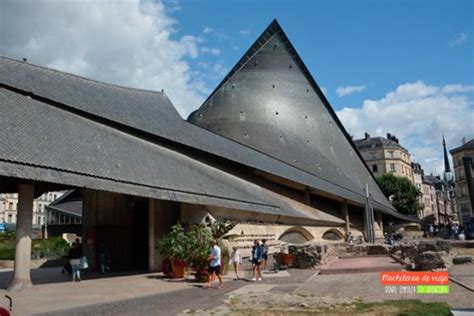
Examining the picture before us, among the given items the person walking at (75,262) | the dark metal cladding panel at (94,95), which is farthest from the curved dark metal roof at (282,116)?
the person walking at (75,262)

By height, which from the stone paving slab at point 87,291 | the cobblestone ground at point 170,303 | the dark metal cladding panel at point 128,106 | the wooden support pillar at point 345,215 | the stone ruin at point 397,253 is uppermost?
the dark metal cladding panel at point 128,106

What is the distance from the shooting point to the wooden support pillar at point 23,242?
1394 centimetres

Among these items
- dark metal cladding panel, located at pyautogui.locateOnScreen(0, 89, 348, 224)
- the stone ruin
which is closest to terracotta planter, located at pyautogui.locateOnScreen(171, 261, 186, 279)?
dark metal cladding panel, located at pyautogui.locateOnScreen(0, 89, 348, 224)

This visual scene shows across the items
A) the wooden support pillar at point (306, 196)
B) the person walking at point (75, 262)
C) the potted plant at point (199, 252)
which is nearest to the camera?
the potted plant at point (199, 252)

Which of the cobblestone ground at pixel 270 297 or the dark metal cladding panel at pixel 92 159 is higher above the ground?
the dark metal cladding panel at pixel 92 159

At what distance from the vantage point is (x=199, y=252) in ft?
53.4

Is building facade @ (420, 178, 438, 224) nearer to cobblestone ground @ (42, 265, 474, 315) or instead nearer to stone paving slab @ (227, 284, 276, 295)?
cobblestone ground @ (42, 265, 474, 315)

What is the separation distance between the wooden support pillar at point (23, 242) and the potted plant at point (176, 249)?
4.82m

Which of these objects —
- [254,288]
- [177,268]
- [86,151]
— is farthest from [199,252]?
[86,151]

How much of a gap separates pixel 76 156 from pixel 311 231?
2321cm

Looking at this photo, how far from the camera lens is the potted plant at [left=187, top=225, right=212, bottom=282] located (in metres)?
16.1

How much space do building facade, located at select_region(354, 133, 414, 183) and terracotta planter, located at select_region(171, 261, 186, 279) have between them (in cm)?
8368

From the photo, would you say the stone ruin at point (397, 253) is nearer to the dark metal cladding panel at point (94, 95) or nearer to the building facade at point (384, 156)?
the dark metal cladding panel at point (94, 95)

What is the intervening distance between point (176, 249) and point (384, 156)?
3429 inches
